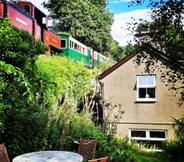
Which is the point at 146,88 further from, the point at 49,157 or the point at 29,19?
the point at 49,157

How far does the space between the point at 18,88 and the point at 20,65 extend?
46cm

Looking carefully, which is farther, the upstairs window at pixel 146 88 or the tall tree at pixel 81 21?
the tall tree at pixel 81 21

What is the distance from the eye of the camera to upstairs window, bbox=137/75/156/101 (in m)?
13.9

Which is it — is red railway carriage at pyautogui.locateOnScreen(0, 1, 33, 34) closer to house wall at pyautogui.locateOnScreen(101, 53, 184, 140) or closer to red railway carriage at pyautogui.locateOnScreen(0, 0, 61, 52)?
red railway carriage at pyautogui.locateOnScreen(0, 0, 61, 52)

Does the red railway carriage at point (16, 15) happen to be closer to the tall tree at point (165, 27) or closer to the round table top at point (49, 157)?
the tall tree at point (165, 27)

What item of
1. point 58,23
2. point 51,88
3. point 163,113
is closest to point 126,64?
point 163,113

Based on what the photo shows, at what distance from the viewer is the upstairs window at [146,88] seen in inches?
549

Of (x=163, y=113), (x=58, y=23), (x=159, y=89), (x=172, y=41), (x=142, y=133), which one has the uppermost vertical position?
(x=58, y=23)

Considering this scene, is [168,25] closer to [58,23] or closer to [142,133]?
[142,133]

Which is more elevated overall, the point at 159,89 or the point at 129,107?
the point at 159,89

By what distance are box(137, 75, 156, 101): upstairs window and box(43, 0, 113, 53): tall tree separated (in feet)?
76.7

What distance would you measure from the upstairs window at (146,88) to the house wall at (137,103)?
0.67ft

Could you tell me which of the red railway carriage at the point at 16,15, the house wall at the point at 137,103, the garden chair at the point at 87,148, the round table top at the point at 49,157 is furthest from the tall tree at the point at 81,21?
the round table top at the point at 49,157

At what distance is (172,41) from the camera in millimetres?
6180
